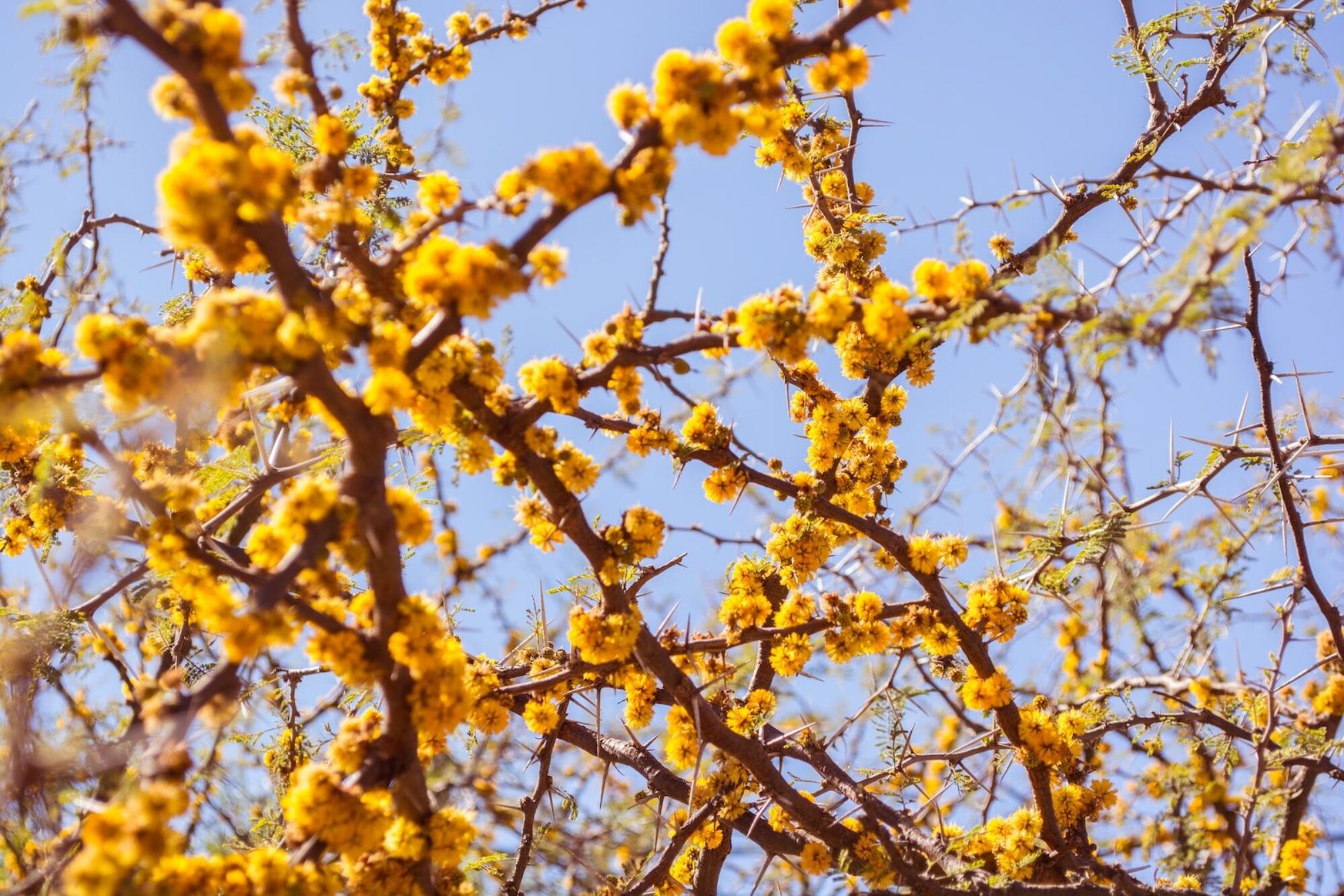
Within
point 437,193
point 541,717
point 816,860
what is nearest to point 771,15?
point 437,193

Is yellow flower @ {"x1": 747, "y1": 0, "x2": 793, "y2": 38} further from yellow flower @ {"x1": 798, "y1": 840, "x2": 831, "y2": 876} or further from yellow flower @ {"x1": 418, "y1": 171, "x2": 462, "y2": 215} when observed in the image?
yellow flower @ {"x1": 798, "y1": 840, "x2": 831, "y2": 876}

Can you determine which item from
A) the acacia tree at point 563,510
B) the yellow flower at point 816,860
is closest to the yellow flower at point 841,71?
the acacia tree at point 563,510

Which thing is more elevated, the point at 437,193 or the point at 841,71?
the point at 841,71

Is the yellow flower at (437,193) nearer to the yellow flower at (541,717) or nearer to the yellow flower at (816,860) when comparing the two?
the yellow flower at (541,717)

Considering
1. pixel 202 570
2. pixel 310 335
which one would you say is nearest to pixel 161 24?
pixel 310 335

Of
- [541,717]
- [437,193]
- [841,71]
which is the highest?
[841,71]

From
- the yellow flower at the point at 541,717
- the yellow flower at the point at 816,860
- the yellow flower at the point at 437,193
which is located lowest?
the yellow flower at the point at 816,860

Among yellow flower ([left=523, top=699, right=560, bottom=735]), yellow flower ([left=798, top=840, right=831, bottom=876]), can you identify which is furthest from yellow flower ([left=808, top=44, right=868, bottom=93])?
yellow flower ([left=798, top=840, right=831, bottom=876])

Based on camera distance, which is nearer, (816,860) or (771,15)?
(771,15)

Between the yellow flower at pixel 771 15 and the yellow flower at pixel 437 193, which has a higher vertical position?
the yellow flower at pixel 771 15

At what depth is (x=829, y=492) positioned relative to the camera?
5406 mm

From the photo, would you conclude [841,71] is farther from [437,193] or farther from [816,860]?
[816,860]

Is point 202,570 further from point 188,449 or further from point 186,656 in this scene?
point 188,449

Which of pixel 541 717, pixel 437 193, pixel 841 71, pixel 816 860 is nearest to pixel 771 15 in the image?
pixel 841 71
